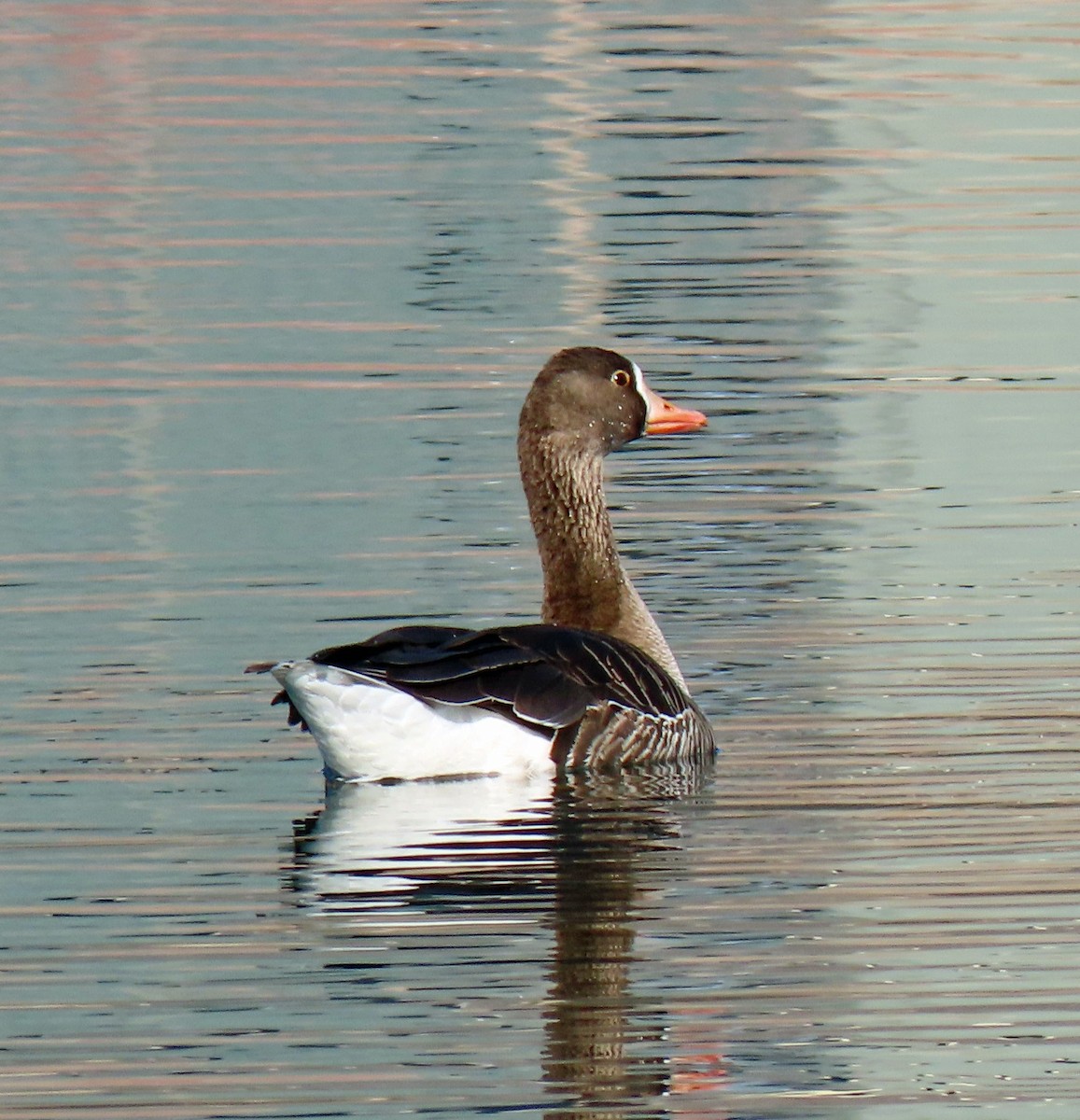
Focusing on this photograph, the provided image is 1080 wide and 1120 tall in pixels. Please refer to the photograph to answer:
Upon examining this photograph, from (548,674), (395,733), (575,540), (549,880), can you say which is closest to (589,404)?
(575,540)

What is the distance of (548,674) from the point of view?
37.8 ft

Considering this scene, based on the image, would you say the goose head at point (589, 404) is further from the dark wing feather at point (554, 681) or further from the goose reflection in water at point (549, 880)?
the goose reflection in water at point (549, 880)

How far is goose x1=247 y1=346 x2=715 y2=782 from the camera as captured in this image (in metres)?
11.0

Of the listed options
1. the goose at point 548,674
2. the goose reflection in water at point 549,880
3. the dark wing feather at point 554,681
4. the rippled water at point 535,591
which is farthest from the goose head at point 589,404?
the goose reflection in water at point 549,880

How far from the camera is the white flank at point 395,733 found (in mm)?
10891

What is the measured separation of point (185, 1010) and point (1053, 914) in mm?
2824

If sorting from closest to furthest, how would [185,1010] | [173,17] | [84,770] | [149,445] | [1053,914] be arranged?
1. [185,1010]
2. [1053,914]
3. [84,770]
4. [149,445]
5. [173,17]

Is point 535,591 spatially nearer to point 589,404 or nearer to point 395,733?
point 589,404

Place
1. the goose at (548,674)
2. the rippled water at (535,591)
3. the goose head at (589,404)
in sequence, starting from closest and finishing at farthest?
the rippled water at (535,591) → the goose at (548,674) → the goose head at (589,404)

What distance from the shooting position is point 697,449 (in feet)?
60.1

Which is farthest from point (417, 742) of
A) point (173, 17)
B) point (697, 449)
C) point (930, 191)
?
point (173, 17)

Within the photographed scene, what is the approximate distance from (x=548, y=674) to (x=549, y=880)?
170 centimetres

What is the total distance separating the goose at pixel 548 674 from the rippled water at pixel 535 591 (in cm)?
19

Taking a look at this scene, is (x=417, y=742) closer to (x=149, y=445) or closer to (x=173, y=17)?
(x=149, y=445)
